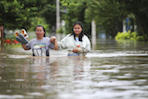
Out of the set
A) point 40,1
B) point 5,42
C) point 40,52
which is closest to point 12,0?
point 40,1

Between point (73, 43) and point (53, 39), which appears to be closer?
point (53, 39)

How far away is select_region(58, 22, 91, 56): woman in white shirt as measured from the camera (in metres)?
14.3

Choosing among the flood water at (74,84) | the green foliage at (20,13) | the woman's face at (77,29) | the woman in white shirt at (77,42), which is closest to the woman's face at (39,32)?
the woman in white shirt at (77,42)

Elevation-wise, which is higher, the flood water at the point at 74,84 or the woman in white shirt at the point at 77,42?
the woman in white shirt at the point at 77,42

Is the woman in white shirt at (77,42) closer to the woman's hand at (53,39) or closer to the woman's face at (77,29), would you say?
the woman's face at (77,29)

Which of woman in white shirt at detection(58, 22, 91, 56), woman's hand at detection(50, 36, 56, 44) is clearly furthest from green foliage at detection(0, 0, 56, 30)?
woman's hand at detection(50, 36, 56, 44)

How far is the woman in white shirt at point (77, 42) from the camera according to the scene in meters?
14.3

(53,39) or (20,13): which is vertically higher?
(20,13)

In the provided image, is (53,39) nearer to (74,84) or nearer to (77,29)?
(77,29)

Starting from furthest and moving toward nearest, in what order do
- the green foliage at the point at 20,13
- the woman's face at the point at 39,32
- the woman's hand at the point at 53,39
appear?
the green foliage at the point at 20,13 < the woman's face at the point at 39,32 < the woman's hand at the point at 53,39

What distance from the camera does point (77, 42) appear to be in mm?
14430

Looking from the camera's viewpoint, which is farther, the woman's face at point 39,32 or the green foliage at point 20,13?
the green foliage at point 20,13

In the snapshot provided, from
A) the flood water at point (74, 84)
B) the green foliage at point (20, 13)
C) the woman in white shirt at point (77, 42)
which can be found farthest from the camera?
the green foliage at point (20, 13)

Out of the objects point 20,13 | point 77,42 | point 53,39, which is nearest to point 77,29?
point 77,42
